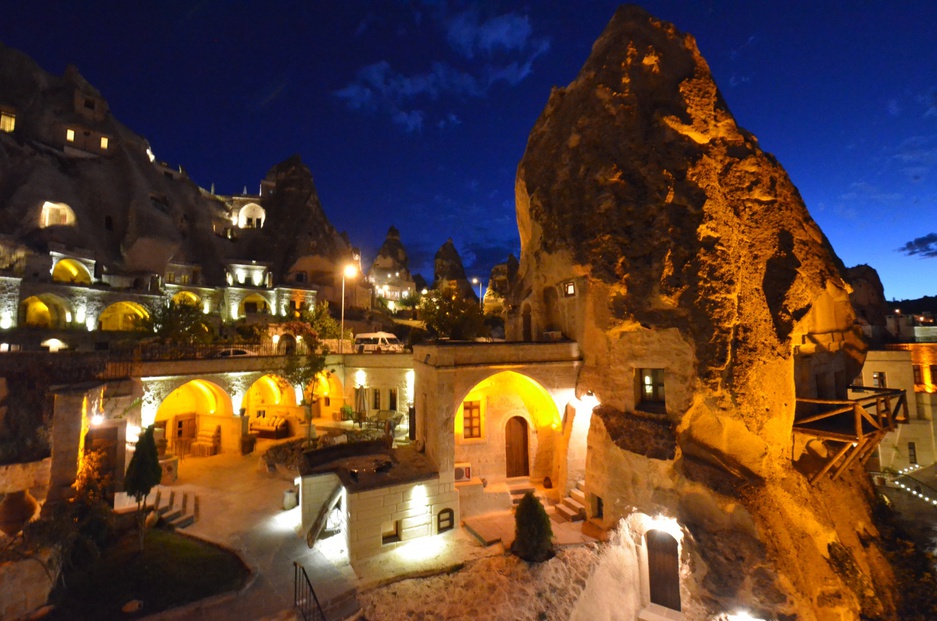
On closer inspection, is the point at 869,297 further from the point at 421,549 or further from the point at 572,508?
the point at 421,549

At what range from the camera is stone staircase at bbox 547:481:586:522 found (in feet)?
51.0

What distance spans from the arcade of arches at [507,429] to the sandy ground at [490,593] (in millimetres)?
5471

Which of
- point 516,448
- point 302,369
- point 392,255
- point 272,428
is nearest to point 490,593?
point 516,448

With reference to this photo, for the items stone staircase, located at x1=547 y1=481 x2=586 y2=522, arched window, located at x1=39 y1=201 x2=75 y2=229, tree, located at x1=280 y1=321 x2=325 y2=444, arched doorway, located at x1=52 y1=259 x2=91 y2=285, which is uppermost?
arched window, located at x1=39 y1=201 x2=75 y2=229

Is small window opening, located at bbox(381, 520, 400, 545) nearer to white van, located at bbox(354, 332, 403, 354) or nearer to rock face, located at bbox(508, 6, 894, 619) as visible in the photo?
rock face, located at bbox(508, 6, 894, 619)

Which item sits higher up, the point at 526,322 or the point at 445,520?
the point at 526,322

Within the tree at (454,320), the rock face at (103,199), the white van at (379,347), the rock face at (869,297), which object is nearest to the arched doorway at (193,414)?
the white van at (379,347)

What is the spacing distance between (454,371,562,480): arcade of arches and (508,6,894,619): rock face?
291cm

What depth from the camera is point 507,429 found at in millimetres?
18734

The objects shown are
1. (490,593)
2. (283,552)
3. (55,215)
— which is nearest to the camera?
(490,593)

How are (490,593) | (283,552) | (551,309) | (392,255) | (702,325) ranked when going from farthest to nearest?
(392,255) → (551,309) → (283,552) → (702,325) → (490,593)

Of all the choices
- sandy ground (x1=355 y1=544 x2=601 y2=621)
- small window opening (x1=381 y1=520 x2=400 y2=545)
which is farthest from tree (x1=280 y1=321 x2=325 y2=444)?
sandy ground (x1=355 y1=544 x2=601 y2=621)

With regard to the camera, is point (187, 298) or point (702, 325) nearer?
point (702, 325)

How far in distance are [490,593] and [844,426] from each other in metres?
13.0
